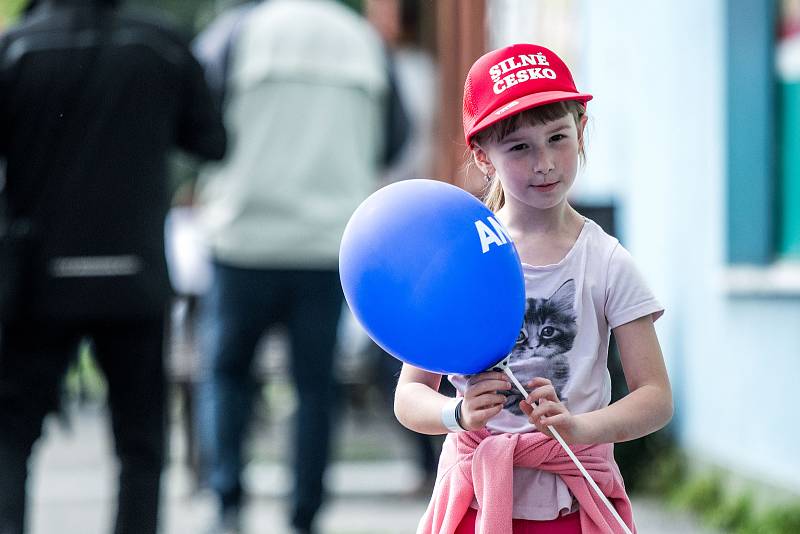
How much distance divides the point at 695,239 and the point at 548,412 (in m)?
4.55

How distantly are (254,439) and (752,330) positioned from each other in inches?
195

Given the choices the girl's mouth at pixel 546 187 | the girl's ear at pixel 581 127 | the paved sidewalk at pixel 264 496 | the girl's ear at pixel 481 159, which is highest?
the girl's ear at pixel 581 127

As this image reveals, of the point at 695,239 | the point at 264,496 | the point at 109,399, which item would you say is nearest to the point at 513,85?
the point at 109,399

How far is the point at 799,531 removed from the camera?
5.30 metres

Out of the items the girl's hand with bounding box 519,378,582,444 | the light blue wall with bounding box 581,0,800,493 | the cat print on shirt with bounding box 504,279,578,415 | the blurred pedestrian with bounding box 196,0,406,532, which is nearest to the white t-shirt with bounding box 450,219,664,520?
the cat print on shirt with bounding box 504,279,578,415

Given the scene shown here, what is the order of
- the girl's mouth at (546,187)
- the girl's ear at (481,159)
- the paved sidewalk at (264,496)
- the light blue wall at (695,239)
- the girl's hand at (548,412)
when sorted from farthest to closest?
the paved sidewalk at (264,496)
the light blue wall at (695,239)
the girl's ear at (481,159)
the girl's mouth at (546,187)
the girl's hand at (548,412)

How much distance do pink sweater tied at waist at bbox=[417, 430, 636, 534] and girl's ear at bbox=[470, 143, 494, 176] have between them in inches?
18.1

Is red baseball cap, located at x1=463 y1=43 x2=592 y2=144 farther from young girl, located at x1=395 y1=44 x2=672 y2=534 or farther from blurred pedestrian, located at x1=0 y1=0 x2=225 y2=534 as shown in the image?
blurred pedestrian, located at x1=0 y1=0 x2=225 y2=534

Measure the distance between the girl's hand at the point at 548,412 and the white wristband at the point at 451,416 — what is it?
0.11m

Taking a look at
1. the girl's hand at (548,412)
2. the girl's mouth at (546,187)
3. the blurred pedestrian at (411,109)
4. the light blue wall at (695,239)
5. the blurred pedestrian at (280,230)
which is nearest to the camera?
the girl's hand at (548,412)

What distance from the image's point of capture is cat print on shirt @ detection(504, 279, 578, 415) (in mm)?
2564

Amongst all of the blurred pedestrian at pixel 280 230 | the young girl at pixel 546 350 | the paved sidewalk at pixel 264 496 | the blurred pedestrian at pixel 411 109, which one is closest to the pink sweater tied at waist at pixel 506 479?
the young girl at pixel 546 350

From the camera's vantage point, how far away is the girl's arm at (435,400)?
7.98 feet

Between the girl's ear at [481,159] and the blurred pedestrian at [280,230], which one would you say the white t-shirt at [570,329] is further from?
the blurred pedestrian at [280,230]
